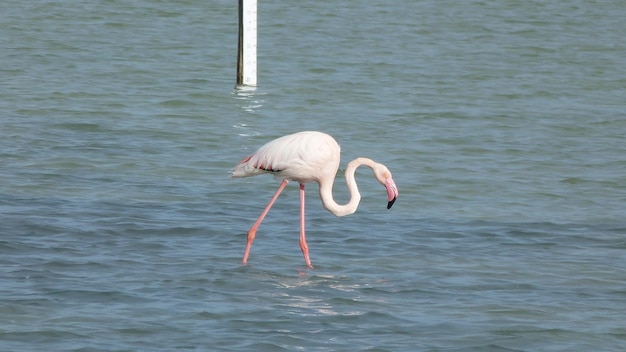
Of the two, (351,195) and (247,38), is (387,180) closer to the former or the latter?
(351,195)

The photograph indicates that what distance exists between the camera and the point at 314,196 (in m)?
13.2

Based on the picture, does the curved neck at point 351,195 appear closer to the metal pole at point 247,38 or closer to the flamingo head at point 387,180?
the flamingo head at point 387,180

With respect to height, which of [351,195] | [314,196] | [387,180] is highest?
[387,180]

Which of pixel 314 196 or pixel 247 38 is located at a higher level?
pixel 247 38

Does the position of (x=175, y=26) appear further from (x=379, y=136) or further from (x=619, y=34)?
(x=379, y=136)

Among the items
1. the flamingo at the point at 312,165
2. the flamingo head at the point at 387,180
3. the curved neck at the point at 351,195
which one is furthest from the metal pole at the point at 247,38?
the flamingo head at the point at 387,180

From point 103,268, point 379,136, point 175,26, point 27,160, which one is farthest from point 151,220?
point 175,26

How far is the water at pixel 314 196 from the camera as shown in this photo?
28.1ft

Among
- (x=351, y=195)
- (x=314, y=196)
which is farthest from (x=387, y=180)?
Answer: (x=314, y=196)

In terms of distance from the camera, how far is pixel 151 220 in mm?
11555

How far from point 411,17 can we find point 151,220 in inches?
818

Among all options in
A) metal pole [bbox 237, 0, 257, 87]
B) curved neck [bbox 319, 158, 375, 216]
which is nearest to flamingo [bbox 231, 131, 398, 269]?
curved neck [bbox 319, 158, 375, 216]

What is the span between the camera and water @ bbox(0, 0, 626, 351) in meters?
8.55

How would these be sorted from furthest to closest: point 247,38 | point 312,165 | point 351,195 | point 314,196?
1. point 247,38
2. point 314,196
3. point 312,165
4. point 351,195
